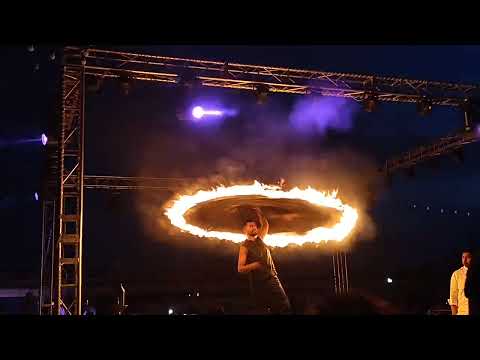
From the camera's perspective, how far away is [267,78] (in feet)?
38.2

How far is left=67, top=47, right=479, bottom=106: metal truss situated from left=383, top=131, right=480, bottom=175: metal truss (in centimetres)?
93

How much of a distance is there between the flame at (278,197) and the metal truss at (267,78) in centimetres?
298

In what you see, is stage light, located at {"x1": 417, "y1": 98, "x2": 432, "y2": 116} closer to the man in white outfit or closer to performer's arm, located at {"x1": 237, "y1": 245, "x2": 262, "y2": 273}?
the man in white outfit

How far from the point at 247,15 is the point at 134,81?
7502 millimetres

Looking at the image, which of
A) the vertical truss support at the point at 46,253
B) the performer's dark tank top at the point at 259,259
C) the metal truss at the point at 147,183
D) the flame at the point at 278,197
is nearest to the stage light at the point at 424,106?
the flame at the point at 278,197

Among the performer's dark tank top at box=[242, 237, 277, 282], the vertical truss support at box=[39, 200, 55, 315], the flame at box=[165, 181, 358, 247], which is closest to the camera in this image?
the performer's dark tank top at box=[242, 237, 277, 282]

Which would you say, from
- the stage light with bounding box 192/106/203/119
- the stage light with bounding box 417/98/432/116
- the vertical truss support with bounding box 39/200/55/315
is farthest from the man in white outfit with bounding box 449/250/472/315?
the stage light with bounding box 192/106/203/119

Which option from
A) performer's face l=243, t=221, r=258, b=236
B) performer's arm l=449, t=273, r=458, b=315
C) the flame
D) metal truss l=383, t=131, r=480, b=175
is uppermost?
metal truss l=383, t=131, r=480, b=175

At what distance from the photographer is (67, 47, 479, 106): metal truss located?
34.5ft

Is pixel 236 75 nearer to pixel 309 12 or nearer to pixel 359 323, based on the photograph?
→ pixel 309 12

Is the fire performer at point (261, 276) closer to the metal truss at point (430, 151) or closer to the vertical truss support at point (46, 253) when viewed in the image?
the vertical truss support at point (46, 253)

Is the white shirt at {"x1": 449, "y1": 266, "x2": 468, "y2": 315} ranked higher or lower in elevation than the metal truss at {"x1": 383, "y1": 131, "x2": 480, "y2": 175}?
lower

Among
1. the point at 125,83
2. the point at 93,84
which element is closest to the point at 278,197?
the point at 125,83

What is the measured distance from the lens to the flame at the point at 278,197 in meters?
8.24
